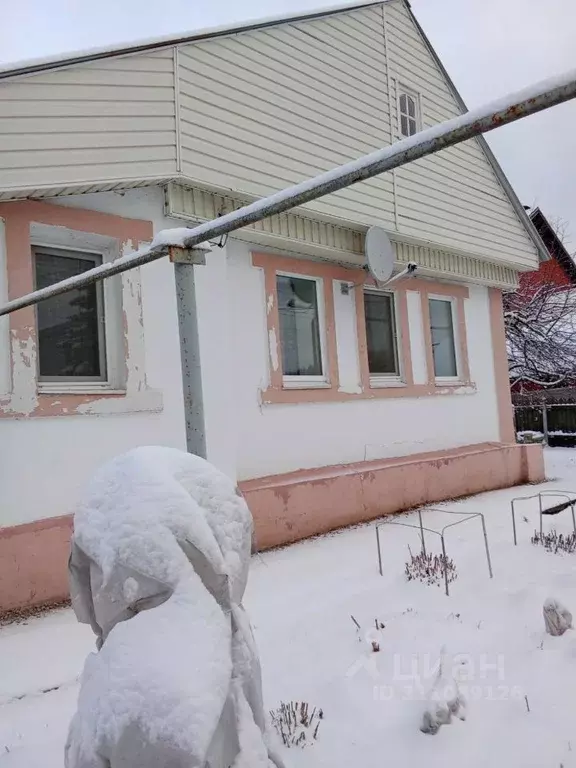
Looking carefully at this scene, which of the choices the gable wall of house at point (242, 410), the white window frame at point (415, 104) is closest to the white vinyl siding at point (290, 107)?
the white window frame at point (415, 104)

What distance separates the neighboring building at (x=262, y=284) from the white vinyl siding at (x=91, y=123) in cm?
2

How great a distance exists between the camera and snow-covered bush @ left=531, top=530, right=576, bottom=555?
450 centimetres

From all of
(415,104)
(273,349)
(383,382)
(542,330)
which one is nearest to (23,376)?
(273,349)

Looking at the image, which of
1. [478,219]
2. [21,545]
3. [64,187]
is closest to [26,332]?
[64,187]

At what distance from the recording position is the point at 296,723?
2.39 m

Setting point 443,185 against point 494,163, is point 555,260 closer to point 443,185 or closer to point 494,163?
point 494,163

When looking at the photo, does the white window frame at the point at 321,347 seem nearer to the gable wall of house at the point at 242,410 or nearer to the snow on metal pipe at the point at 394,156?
the gable wall of house at the point at 242,410

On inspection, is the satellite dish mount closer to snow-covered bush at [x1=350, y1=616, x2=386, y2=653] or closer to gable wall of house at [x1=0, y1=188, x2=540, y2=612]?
gable wall of house at [x1=0, y1=188, x2=540, y2=612]

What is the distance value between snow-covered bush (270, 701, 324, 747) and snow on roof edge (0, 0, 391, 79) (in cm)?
426

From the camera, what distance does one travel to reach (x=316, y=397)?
6441 millimetres

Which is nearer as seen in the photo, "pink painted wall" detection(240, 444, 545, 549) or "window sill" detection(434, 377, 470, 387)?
"pink painted wall" detection(240, 444, 545, 549)

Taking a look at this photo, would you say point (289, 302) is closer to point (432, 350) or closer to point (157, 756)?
point (432, 350)

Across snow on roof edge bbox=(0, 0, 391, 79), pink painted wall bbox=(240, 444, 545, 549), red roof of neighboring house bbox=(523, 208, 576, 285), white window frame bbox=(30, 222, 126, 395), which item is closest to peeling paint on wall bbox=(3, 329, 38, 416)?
white window frame bbox=(30, 222, 126, 395)

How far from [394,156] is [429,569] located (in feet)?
10.0
